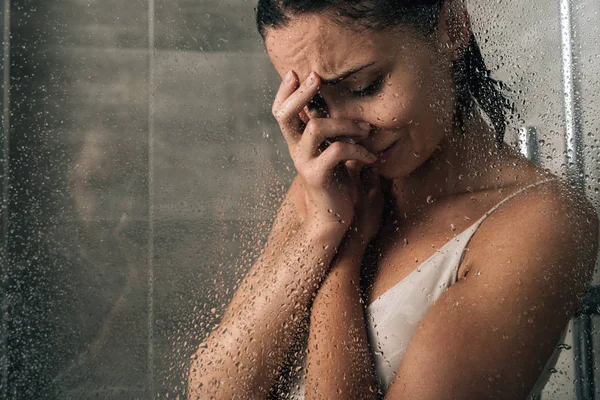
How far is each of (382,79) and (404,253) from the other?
0.40 feet

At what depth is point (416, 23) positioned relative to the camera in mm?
414

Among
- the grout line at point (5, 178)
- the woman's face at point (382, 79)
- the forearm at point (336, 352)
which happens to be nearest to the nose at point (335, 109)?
the woman's face at point (382, 79)

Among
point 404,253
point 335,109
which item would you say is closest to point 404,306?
point 404,253

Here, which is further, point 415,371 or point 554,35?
point 554,35

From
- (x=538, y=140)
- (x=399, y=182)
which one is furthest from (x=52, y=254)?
(x=538, y=140)

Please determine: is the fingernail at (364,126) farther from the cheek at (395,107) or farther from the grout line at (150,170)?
the grout line at (150,170)

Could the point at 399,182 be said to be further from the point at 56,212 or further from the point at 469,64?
the point at 56,212

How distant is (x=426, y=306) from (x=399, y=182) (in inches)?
3.4

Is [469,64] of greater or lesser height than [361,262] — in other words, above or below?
above

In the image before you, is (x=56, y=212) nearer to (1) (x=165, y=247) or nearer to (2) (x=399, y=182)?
(1) (x=165, y=247)

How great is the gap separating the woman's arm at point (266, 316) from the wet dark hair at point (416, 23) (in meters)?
0.12

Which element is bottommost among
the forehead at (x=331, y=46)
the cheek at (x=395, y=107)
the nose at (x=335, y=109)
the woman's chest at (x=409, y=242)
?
the woman's chest at (x=409, y=242)

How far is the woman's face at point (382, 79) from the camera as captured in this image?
0.40 m

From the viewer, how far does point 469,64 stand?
1.48ft
